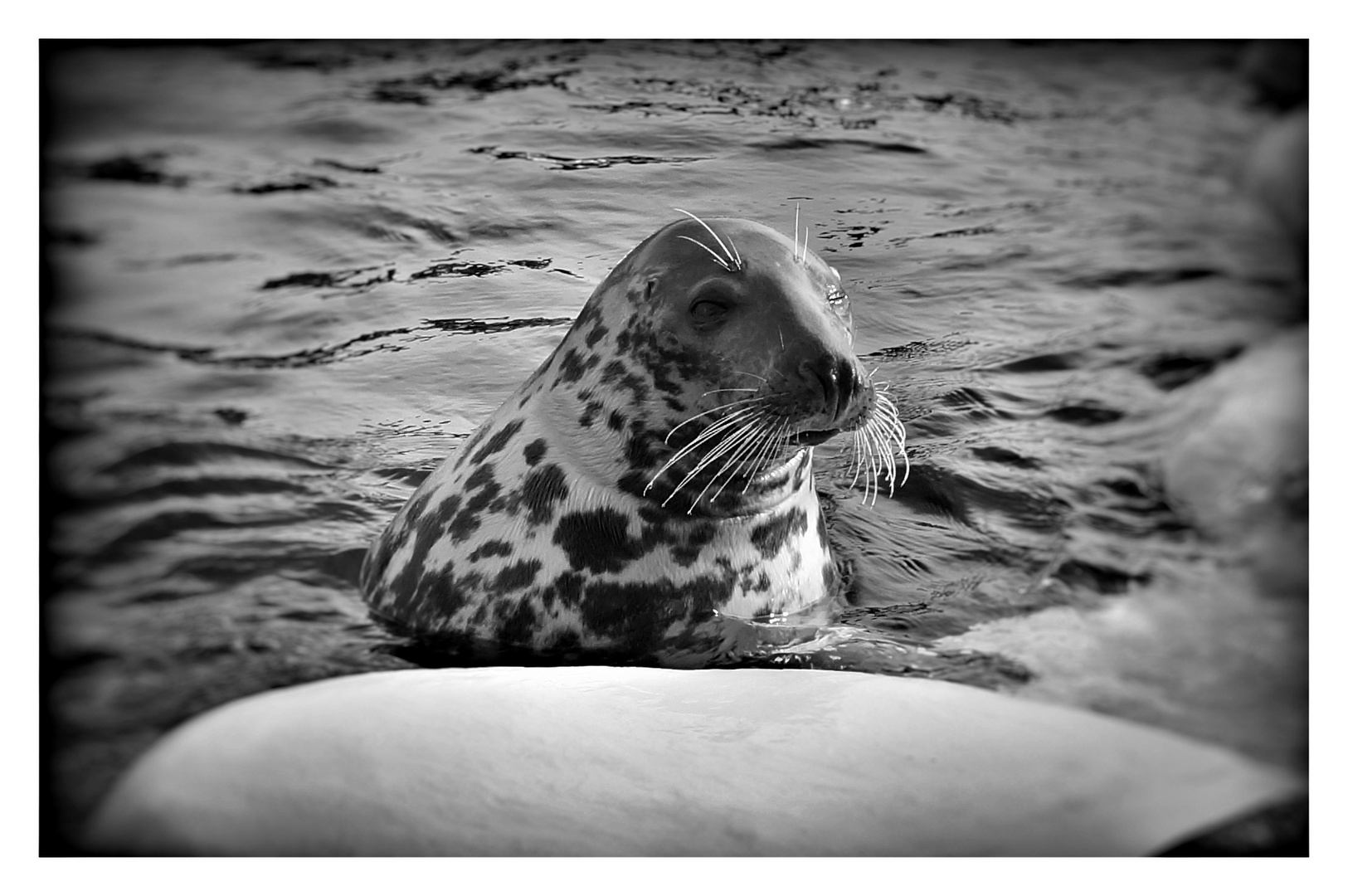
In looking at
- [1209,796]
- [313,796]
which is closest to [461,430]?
[313,796]

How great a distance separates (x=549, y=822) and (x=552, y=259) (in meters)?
1.23

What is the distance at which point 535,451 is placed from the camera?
3381 millimetres

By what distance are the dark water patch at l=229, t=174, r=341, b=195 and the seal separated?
2.01 ft

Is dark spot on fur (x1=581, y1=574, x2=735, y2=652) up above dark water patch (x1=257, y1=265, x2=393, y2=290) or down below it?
below

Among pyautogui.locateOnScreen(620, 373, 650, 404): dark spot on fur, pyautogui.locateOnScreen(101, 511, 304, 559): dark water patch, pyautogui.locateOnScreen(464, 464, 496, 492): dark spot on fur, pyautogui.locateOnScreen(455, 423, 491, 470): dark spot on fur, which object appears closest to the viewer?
pyautogui.locateOnScreen(101, 511, 304, 559): dark water patch

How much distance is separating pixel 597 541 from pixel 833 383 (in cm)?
62

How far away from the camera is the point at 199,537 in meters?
3.12

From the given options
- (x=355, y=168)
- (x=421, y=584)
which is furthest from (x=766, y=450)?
Answer: (x=355, y=168)

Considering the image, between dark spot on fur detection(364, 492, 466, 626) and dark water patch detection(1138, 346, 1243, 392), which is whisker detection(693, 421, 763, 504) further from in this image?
dark water patch detection(1138, 346, 1243, 392)

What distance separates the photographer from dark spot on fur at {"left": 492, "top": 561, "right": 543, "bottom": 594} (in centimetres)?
325

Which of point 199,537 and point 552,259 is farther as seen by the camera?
point 552,259

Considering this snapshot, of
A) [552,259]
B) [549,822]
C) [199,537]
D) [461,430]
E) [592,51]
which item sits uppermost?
[592,51]

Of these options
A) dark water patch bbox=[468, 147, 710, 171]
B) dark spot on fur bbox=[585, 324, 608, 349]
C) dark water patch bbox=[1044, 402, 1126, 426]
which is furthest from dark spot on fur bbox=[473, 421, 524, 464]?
dark water patch bbox=[1044, 402, 1126, 426]
